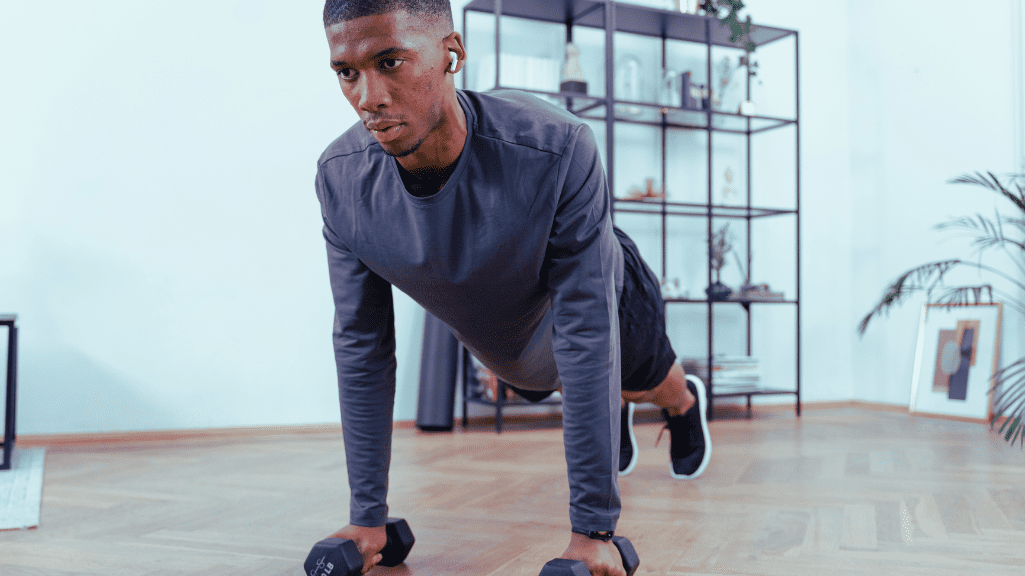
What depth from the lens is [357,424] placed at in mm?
1309

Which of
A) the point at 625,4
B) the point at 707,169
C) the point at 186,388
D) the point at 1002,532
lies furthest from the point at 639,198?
the point at 1002,532

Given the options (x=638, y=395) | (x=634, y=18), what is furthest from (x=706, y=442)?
(x=634, y=18)

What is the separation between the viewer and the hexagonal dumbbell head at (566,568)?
3.62ft

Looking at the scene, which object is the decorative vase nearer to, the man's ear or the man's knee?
the man's knee

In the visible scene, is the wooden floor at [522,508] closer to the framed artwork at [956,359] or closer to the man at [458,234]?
the man at [458,234]

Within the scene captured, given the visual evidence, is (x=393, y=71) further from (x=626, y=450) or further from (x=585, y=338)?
(x=626, y=450)

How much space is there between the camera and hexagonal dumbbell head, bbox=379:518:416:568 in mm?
1368

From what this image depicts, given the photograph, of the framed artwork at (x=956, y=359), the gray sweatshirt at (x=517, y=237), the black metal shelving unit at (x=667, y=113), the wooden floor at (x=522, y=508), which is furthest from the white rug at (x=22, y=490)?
the framed artwork at (x=956, y=359)

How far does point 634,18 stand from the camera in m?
3.79

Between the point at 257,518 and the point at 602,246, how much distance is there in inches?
41.5

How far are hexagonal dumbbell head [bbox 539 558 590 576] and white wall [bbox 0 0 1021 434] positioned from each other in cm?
239

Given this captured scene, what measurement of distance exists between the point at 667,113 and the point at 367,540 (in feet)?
10.2

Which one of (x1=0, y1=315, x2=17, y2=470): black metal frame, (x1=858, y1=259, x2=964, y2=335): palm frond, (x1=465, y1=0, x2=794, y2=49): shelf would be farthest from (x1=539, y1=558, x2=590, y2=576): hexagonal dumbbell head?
(x1=465, y1=0, x2=794, y2=49): shelf

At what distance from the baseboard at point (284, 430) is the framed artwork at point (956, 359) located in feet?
0.19
